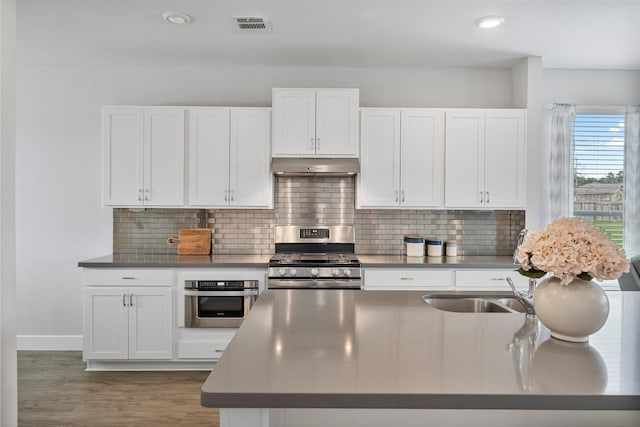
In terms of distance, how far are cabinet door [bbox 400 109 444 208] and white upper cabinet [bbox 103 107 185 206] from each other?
2058 millimetres

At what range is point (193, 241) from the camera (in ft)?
12.8

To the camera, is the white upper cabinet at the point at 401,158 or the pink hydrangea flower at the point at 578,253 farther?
the white upper cabinet at the point at 401,158

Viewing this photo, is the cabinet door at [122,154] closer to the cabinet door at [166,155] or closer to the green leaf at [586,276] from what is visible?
the cabinet door at [166,155]

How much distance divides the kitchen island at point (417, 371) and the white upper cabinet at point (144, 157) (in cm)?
235

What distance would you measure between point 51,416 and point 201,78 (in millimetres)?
3110

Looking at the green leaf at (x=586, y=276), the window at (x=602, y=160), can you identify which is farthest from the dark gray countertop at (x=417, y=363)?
the window at (x=602, y=160)

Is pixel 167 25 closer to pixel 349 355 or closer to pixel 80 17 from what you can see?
pixel 80 17

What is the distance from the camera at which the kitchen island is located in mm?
973

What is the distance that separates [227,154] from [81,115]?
1655mm

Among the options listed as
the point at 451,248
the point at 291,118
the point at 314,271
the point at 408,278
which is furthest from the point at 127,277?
the point at 451,248

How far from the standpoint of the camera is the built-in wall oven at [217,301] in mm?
3445

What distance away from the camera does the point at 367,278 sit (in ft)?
11.4

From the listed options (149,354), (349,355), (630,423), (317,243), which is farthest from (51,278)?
(630,423)

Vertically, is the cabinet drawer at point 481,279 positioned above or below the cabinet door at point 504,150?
below
